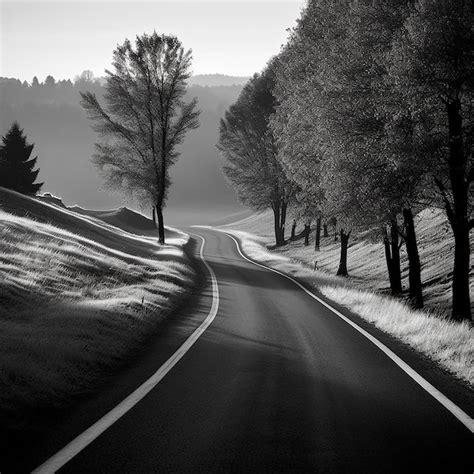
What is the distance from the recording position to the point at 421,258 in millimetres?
25844

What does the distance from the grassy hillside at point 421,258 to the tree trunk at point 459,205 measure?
0.50 metres

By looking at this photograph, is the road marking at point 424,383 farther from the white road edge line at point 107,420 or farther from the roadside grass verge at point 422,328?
the white road edge line at point 107,420

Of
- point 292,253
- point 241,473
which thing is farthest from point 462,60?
point 292,253

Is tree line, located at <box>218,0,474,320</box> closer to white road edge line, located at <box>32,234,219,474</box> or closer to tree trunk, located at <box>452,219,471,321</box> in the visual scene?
tree trunk, located at <box>452,219,471,321</box>

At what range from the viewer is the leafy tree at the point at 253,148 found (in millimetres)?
38750

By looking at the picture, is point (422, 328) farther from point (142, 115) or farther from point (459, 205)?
point (142, 115)

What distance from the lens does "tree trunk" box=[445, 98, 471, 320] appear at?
12109 millimetres

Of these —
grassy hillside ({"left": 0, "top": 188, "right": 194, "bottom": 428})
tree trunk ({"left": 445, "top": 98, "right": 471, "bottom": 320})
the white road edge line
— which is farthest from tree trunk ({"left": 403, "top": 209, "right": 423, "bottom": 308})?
the white road edge line

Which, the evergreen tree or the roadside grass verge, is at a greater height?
the evergreen tree

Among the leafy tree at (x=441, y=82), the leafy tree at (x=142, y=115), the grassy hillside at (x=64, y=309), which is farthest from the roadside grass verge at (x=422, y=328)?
the leafy tree at (x=142, y=115)

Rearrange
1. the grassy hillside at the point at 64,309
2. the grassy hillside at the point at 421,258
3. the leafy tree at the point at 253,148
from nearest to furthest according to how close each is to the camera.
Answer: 1. the grassy hillside at the point at 64,309
2. the grassy hillside at the point at 421,258
3. the leafy tree at the point at 253,148

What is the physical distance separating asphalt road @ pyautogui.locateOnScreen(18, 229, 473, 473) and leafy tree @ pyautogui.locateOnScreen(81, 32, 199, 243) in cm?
2261

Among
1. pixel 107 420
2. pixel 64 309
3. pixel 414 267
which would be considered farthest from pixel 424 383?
pixel 414 267

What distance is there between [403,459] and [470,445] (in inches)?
34.8
